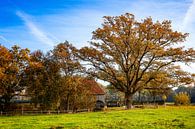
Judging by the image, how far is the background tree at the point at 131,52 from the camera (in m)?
46.7

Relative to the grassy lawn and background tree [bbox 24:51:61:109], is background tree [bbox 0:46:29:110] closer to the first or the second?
background tree [bbox 24:51:61:109]

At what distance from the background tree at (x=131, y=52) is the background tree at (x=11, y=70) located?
9553 mm

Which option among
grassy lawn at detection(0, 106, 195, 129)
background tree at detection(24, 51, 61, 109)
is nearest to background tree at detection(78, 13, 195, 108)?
background tree at detection(24, 51, 61, 109)

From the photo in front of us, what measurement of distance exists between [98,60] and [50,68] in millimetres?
8022

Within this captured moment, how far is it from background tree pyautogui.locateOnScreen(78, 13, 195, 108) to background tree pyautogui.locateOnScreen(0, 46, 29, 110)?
9.55 meters

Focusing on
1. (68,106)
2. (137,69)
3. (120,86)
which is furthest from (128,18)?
(68,106)

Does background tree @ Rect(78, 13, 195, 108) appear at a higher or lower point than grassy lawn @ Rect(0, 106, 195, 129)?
higher

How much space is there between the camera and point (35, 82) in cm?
4425

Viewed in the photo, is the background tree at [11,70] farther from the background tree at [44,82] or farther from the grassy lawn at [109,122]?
the grassy lawn at [109,122]

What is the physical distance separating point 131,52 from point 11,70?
59.2ft

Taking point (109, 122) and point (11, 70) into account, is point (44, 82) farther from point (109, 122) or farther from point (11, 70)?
point (109, 122)

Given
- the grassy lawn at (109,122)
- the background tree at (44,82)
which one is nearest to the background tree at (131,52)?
the background tree at (44,82)

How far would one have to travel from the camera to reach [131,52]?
1881 inches

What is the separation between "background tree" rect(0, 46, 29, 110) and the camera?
4238 cm
